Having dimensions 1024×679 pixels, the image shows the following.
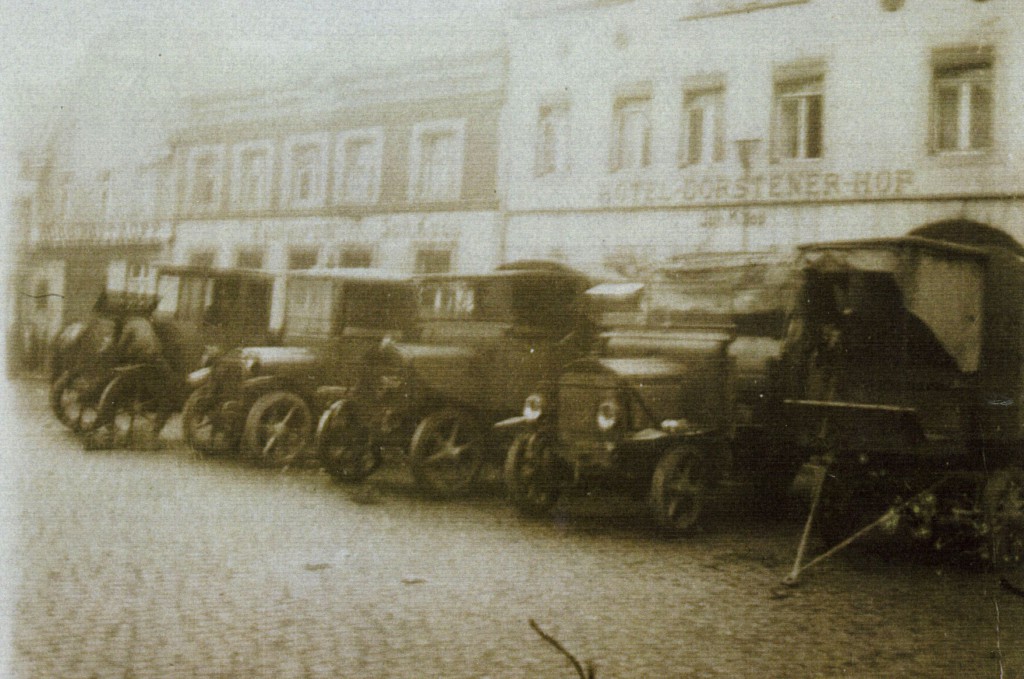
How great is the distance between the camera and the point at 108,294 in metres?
3.20

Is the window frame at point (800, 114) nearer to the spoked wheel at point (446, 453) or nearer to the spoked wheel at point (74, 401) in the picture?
the spoked wheel at point (446, 453)

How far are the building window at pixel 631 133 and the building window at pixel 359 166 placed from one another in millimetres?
982

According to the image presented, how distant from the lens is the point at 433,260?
3037 millimetres

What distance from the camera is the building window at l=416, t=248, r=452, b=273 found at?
3.03 meters

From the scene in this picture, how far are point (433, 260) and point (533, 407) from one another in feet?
2.33

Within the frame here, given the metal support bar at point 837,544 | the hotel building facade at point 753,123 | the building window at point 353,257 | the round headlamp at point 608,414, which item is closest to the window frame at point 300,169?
the building window at point 353,257

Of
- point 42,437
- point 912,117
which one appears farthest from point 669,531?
point 42,437

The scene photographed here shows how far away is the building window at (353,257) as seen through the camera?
10.2 feet

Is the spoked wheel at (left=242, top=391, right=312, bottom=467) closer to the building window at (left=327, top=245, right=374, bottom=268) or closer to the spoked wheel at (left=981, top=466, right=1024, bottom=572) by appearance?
the building window at (left=327, top=245, right=374, bottom=268)

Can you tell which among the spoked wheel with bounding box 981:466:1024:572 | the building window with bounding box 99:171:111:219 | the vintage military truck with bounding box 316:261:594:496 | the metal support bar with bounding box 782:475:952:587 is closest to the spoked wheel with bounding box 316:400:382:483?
the vintage military truck with bounding box 316:261:594:496

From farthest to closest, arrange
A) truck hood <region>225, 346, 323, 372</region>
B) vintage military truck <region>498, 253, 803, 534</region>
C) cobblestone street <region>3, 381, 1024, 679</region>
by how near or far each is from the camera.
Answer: truck hood <region>225, 346, 323, 372</region>, vintage military truck <region>498, 253, 803, 534</region>, cobblestone street <region>3, 381, 1024, 679</region>

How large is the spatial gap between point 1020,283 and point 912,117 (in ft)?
2.37

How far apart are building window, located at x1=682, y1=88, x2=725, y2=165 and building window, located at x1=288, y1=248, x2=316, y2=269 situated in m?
1.55

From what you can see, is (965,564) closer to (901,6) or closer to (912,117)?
(912,117)
